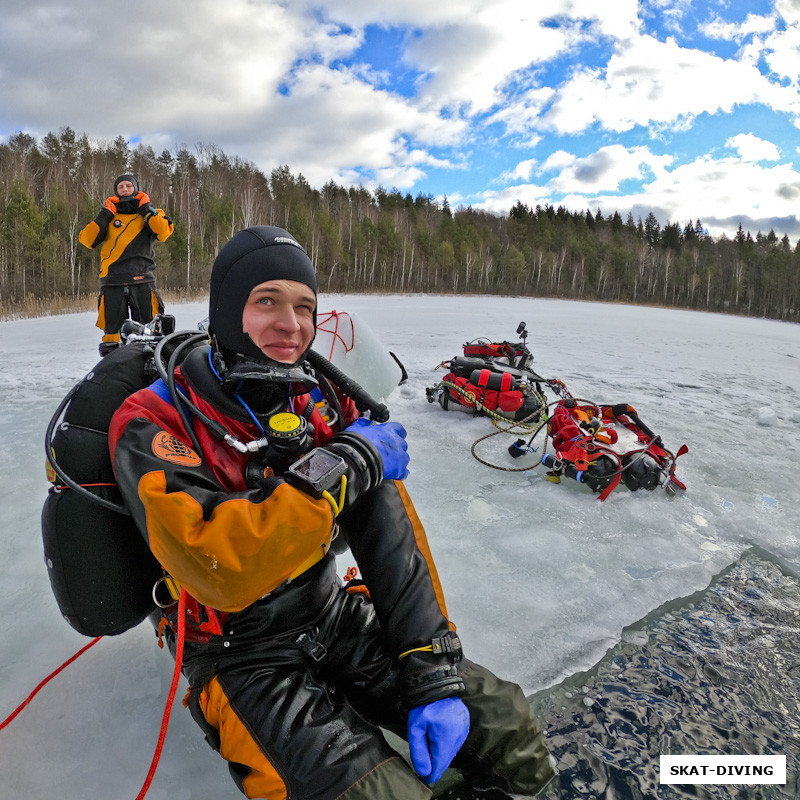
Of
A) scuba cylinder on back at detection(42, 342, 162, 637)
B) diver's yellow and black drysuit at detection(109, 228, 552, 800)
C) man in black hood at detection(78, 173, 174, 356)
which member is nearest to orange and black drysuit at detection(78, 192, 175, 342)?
man in black hood at detection(78, 173, 174, 356)

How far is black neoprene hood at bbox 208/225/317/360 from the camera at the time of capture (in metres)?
1.36

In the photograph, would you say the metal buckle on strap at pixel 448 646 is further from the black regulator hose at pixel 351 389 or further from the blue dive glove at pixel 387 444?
the black regulator hose at pixel 351 389

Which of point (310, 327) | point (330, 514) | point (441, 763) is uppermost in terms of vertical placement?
point (310, 327)

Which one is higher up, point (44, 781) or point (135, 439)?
point (135, 439)

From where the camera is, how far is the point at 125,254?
475cm

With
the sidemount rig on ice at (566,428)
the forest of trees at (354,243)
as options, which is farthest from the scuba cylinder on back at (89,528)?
the forest of trees at (354,243)

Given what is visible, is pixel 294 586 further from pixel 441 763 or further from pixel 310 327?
pixel 310 327

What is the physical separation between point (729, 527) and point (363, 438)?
2.39 meters

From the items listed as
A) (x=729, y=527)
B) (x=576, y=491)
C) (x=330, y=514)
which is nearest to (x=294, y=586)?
(x=330, y=514)

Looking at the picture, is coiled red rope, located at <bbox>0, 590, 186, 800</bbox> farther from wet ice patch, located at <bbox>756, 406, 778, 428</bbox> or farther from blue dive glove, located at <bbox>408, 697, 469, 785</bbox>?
wet ice patch, located at <bbox>756, 406, 778, 428</bbox>

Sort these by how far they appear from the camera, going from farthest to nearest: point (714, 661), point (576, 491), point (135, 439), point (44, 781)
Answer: point (576, 491) → point (714, 661) → point (44, 781) → point (135, 439)

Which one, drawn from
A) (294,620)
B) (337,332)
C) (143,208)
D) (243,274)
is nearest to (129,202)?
(143,208)

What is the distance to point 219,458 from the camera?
1296 mm

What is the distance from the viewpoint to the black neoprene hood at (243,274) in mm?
1360
